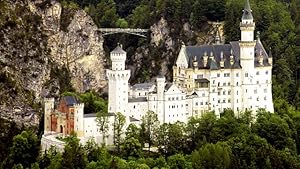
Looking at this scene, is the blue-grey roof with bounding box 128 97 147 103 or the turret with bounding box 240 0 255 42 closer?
the blue-grey roof with bounding box 128 97 147 103

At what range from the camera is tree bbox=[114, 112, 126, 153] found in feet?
369

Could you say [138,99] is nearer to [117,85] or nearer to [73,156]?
[117,85]

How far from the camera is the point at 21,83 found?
426ft

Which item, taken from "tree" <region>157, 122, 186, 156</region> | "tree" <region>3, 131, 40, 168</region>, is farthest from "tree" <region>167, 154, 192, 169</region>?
"tree" <region>3, 131, 40, 168</region>

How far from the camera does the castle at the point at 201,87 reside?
11506 cm

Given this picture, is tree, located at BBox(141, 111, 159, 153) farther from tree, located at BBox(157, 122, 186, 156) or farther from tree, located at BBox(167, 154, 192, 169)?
tree, located at BBox(167, 154, 192, 169)

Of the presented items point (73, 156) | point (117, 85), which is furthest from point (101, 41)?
point (73, 156)

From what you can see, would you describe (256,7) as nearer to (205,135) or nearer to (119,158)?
(205,135)

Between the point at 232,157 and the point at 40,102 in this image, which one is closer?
the point at 232,157

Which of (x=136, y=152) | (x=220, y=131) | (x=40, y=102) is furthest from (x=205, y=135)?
(x=40, y=102)

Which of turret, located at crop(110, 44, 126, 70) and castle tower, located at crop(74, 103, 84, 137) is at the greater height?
turret, located at crop(110, 44, 126, 70)

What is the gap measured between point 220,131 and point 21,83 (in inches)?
1057

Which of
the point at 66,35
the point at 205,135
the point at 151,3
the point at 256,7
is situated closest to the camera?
the point at 205,135

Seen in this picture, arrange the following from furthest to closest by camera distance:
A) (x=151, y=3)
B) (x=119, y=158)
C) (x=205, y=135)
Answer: (x=151, y=3)
(x=205, y=135)
(x=119, y=158)
